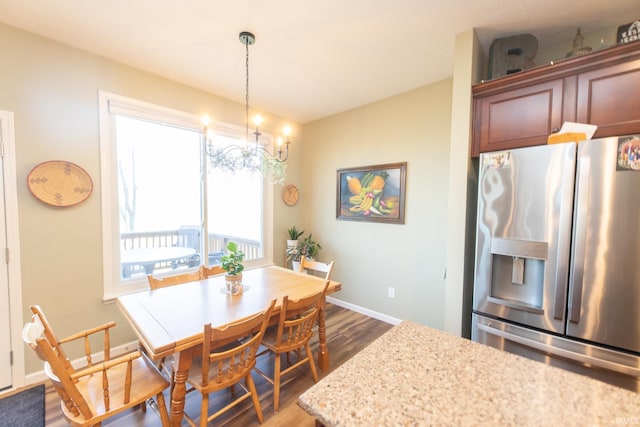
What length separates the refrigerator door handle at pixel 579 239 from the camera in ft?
4.56

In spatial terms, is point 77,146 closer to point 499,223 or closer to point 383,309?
point 499,223

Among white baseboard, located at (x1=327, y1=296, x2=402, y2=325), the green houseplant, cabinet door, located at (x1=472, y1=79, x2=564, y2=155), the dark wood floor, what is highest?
cabinet door, located at (x1=472, y1=79, x2=564, y2=155)

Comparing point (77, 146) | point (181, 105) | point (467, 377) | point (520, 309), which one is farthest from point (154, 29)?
point (520, 309)

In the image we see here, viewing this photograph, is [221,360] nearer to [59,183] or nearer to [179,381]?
[179,381]

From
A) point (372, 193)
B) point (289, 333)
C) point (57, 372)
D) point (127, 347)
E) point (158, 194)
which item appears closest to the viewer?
point (57, 372)

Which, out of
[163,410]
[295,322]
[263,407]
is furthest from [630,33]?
[163,410]

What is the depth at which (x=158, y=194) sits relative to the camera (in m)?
2.75

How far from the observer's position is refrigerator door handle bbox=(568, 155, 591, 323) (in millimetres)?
1389

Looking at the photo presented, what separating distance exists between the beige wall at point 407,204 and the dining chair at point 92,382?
8.01ft

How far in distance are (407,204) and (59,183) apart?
3253 mm

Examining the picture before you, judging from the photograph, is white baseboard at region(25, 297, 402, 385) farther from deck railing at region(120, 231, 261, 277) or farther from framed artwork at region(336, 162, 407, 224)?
framed artwork at region(336, 162, 407, 224)

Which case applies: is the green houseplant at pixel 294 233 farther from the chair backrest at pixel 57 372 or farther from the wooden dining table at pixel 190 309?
the chair backrest at pixel 57 372

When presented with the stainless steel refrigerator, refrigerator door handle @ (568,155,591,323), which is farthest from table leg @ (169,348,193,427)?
refrigerator door handle @ (568,155,591,323)

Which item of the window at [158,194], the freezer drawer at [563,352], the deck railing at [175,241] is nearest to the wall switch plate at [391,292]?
the freezer drawer at [563,352]
